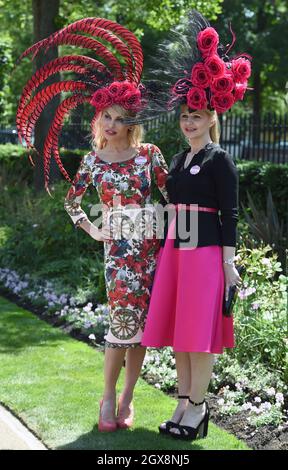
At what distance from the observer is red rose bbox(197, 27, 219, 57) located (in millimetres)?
3891

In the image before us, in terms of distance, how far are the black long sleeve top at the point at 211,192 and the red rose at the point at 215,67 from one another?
1.23 feet

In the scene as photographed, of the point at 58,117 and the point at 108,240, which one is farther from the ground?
the point at 58,117

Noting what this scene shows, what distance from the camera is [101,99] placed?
4102mm

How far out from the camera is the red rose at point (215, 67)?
385 cm

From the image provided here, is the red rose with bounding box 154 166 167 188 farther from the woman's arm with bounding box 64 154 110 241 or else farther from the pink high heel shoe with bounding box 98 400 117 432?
the pink high heel shoe with bounding box 98 400 117 432

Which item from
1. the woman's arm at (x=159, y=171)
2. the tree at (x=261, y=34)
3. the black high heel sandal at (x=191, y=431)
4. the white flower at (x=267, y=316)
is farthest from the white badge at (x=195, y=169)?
the tree at (x=261, y=34)

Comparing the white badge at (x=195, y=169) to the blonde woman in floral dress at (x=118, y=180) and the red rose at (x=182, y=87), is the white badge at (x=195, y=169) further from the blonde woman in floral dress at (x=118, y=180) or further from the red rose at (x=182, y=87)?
the red rose at (x=182, y=87)

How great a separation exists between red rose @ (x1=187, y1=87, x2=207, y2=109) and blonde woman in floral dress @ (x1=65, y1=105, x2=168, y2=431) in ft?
1.38

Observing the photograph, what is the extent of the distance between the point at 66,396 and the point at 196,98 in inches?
85.8

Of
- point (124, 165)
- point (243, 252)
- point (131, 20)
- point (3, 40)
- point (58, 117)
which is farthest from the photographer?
→ point (3, 40)

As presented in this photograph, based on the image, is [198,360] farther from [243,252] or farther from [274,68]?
[274,68]

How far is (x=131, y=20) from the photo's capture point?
49.5 ft

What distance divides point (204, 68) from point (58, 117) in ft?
3.34
